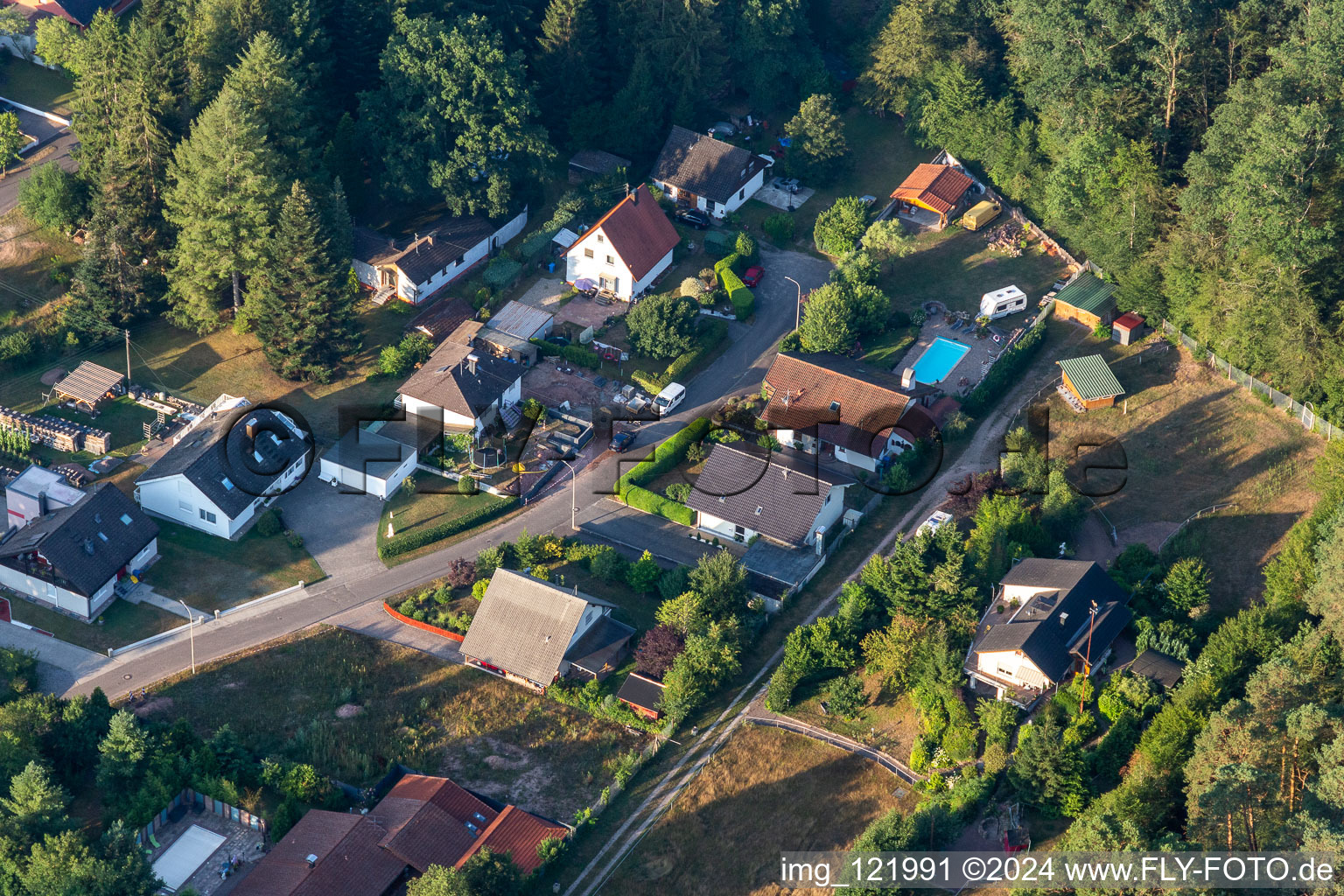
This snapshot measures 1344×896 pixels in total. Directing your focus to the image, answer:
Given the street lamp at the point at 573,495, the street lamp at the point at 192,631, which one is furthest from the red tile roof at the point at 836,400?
the street lamp at the point at 192,631

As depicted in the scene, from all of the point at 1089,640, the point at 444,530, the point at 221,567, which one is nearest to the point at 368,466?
the point at 444,530

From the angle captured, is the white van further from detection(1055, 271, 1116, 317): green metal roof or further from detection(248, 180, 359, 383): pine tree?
detection(1055, 271, 1116, 317): green metal roof

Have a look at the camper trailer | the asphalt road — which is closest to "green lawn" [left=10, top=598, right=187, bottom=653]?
the asphalt road

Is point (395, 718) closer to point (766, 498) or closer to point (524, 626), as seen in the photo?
point (524, 626)

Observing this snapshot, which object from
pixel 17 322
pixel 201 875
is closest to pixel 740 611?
pixel 201 875

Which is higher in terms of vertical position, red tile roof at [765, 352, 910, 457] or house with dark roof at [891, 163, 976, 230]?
house with dark roof at [891, 163, 976, 230]

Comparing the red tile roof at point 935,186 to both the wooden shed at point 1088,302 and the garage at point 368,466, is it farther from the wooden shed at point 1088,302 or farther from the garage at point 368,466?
the garage at point 368,466
